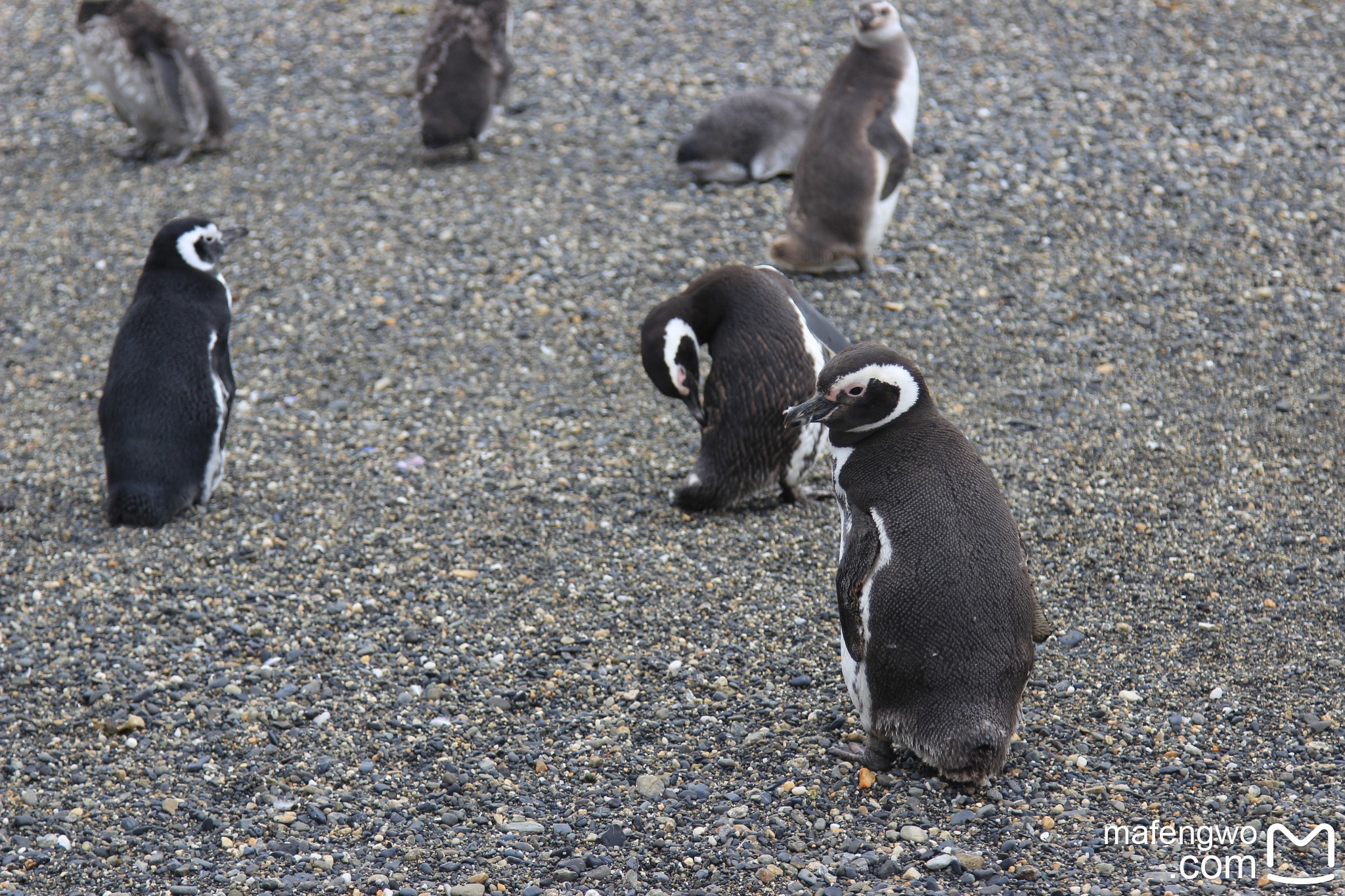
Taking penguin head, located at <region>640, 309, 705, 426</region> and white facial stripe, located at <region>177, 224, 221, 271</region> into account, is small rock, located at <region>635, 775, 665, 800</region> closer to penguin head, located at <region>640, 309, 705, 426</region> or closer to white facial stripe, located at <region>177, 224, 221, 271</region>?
penguin head, located at <region>640, 309, 705, 426</region>

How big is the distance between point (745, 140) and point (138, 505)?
385 centimetres

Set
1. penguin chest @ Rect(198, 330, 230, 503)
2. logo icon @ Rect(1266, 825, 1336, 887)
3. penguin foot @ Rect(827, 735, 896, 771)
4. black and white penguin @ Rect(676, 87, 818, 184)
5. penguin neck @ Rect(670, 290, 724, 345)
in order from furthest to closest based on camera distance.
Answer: black and white penguin @ Rect(676, 87, 818, 184), penguin chest @ Rect(198, 330, 230, 503), penguin neck @ Rect(670, 290, 724, 345), penguin foot @ Rect(827, 735, 896, 771), logo icon @ Rect(1266, 825, 1336, 887)

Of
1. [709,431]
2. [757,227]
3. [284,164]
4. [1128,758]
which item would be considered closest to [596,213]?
[757,227]

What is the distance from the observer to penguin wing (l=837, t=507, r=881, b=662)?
3.02 meters

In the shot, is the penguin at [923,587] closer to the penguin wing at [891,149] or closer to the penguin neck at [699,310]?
the penguin neck at [699,310]

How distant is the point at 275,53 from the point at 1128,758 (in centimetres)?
784

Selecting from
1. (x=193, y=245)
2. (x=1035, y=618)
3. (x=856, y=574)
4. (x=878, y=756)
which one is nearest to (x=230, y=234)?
(x=193, y=245)

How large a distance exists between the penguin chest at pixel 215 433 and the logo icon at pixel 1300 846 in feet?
12.1

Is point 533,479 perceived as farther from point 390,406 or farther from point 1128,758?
point 1128,758

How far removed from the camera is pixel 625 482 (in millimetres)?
4863

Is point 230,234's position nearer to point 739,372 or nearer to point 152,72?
point 739,372

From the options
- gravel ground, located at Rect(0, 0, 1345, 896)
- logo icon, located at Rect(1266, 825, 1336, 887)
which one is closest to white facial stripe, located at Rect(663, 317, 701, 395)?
gravel ground, located at Rect(0, 0, 1345, 896)

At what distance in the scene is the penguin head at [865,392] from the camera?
3.14 m

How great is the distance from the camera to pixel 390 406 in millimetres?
5469
